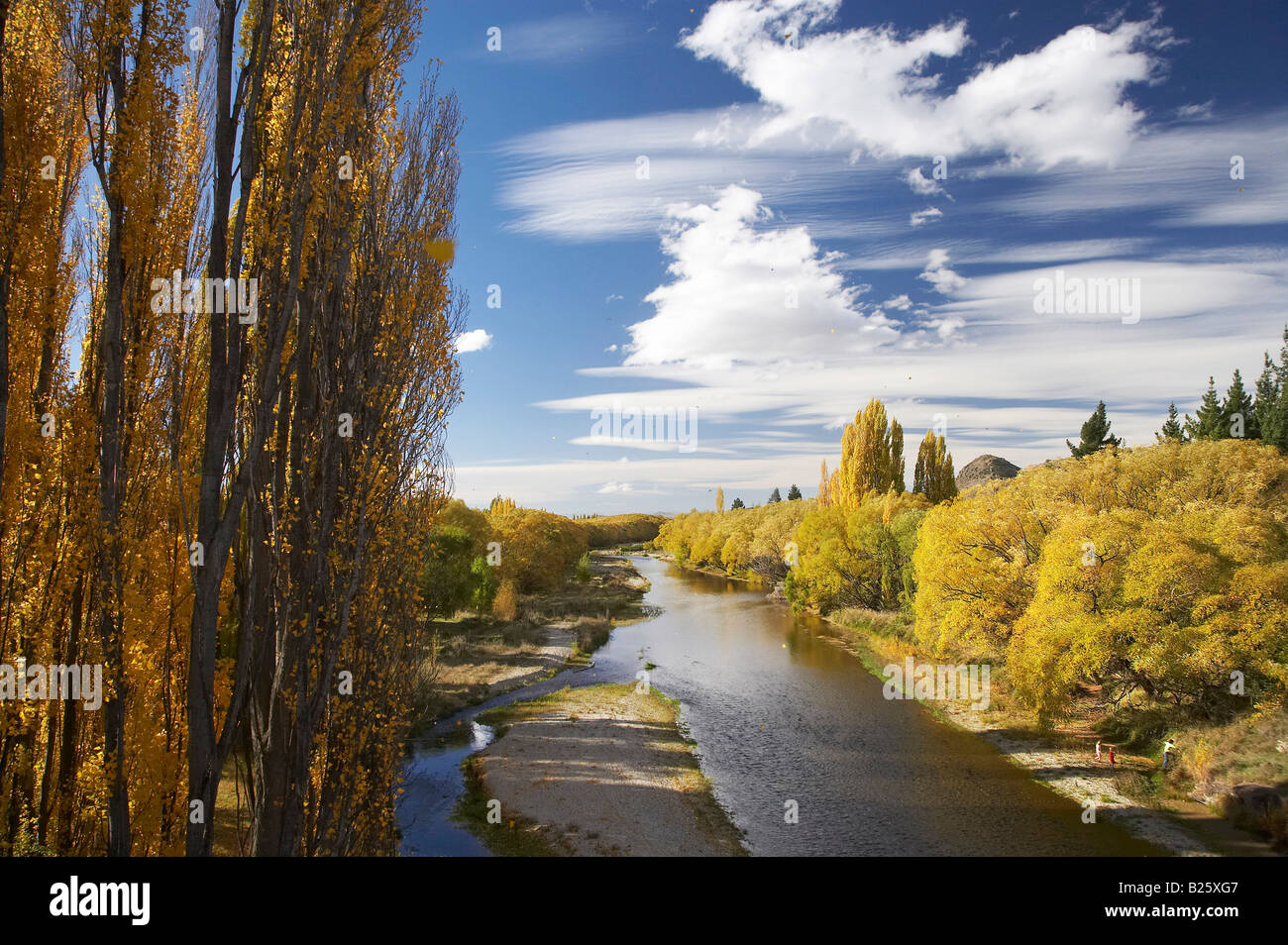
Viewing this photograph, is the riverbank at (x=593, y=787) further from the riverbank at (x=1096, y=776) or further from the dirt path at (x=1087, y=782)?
the riverbank at (x=1096, y=776)

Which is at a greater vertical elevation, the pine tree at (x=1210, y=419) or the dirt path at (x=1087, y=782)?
the pine tree at (x=1210, y=419)

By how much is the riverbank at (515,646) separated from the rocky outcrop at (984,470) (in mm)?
93110

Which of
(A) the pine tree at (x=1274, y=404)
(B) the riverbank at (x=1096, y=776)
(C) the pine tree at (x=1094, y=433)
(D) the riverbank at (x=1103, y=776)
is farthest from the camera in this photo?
(C) the pine tree at (x=1094, y=433)

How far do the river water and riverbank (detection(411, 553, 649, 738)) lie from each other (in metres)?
1.05

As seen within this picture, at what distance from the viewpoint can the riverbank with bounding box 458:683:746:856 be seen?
580 inches

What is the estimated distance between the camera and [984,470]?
12562 cm

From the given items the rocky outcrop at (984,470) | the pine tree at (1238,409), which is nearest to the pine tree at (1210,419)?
the pine tree at (1238,409)

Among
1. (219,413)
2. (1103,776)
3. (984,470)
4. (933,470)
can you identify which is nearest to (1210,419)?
(933,470)

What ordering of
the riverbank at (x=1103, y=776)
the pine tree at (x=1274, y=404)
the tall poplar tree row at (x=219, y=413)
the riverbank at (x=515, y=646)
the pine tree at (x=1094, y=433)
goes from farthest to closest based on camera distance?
the pine tree at (x=1094, y=433)
the pine tree at (x=1274, y=404)
the riverbank at (x=515, y=646)
the riverbank at (x=1103, y=776)
the tall poplar tree row at (x=219, y=413)

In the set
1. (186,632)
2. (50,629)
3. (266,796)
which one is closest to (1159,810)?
(266,796)

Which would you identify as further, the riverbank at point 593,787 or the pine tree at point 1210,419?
the pine tree at point 1210,419

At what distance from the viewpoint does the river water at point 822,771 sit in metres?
14.6

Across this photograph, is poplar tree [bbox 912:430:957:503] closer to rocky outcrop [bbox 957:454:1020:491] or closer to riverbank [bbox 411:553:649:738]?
riverbank [bbox 411:553:649:738]

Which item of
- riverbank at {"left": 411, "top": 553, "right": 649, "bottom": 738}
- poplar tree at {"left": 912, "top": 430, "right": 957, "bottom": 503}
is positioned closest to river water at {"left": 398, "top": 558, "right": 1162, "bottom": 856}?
riverbank at {"left": 411, "top": 553, "right": 649, "bottom": 738}
